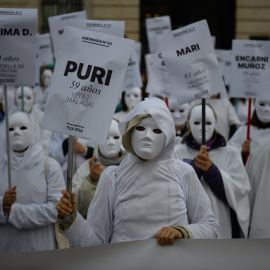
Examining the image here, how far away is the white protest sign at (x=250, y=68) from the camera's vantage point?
6.78 metres

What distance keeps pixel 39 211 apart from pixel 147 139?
1658mm

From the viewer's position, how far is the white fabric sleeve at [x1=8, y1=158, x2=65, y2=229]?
5.16 m

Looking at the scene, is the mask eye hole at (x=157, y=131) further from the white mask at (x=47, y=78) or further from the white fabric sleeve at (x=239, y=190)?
the white mask at (x=47, y=78)

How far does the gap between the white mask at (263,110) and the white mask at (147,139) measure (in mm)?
3533

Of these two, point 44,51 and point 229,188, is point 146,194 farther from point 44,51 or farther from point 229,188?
point 44,51

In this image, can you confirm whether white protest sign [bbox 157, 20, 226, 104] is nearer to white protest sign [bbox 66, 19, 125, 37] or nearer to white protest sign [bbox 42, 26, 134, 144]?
white protest sign [bbox 66, 19, 125, 37]

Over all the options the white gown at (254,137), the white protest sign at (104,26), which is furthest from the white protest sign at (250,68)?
the white protest sign at (104,26)

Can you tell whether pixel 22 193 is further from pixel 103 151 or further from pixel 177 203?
pixel 177 203

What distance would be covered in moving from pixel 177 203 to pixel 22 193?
70.6 inches

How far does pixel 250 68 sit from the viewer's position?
6863 millimetres

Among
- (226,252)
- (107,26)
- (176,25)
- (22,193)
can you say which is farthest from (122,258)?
(176,25)

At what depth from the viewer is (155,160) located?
390cm

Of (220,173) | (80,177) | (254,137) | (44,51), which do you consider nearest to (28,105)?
(44,51)

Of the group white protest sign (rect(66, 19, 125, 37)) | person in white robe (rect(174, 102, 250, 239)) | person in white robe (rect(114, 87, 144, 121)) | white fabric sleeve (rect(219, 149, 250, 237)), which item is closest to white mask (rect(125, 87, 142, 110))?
person in white robe (rect(114, 87, 144, 121))
